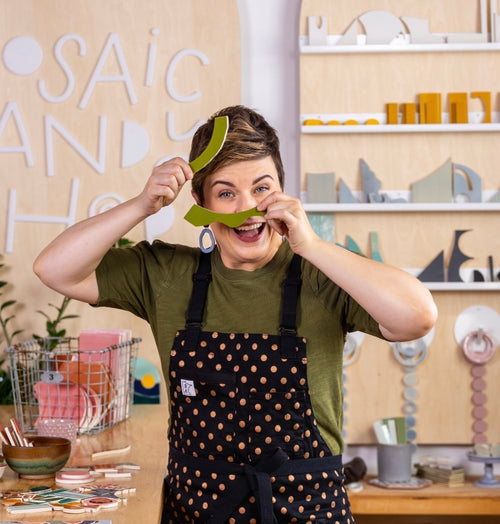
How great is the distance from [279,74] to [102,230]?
5.41 ft

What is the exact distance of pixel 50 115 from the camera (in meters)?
3.05

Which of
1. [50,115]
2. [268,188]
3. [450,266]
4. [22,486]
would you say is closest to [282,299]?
[268,188]

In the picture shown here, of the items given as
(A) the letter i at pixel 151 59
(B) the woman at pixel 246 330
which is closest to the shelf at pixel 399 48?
(A) the letter i at pixel 151 59

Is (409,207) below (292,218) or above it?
above

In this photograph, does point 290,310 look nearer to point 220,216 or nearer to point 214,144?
point 220,216

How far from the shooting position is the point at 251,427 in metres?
1.55

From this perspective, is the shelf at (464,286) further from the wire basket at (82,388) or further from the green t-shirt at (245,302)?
the green t-shirt at (245,302)

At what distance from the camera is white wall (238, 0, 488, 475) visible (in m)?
3.06

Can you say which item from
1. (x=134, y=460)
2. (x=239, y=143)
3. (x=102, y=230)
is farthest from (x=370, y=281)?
(x=134, y=460)

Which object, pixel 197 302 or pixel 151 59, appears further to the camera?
pixel 151 59

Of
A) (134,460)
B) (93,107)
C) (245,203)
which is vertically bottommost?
(134,460)

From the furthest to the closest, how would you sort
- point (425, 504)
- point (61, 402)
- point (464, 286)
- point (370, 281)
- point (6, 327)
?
point (6, 327)
point (464, 286)
point (425, 504)
point (61, 402)
point (370, 281)

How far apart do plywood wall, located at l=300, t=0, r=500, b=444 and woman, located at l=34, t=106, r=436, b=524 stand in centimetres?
138

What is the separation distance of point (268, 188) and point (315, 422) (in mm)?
449
